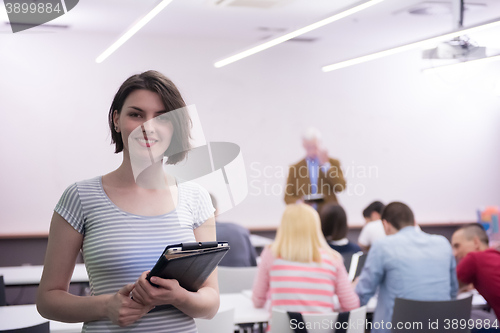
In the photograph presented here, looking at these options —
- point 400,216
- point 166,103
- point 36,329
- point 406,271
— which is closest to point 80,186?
point 166,103

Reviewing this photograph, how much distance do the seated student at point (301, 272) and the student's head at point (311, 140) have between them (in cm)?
362

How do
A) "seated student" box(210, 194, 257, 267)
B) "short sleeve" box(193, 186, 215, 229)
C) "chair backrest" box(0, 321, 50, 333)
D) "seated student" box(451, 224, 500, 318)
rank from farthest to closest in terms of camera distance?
"seated student" box(210, 194, 257, 267) < "seated student" box(451, 224, 500, 318) < "chair backrest" box(0, 321, 50, 333) < "short sleeve" box(193, 186, 215, 229)

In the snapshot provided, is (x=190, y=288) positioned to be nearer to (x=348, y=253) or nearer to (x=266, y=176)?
(x=348, y=253)

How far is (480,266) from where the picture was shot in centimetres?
279

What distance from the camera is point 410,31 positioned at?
5.78 m

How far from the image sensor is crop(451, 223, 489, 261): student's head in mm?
3098

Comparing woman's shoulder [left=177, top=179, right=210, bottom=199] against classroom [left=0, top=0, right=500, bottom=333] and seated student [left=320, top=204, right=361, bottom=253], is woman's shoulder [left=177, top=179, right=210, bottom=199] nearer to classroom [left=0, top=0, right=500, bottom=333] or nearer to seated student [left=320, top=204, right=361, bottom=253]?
classroom [left=0, top=0, right=500, bottom=333]

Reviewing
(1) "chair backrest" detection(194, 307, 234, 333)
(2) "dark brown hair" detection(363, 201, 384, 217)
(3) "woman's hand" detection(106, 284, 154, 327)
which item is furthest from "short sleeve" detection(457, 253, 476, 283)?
(3) "woman's hand" detection(106, 284, 154, 327)

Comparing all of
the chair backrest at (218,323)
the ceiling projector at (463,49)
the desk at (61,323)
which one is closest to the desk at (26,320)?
the desk at (61,323)

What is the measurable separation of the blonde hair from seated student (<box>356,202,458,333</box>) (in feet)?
1.05

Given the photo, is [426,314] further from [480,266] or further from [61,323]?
[61,323]

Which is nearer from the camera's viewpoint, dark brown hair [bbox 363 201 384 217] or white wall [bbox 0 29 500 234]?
dark brown hair [bbox 363 201 384 217]

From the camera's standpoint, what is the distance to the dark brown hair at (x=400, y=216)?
116 inches

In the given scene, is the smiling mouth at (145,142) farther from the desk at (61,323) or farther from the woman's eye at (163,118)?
the desk at (61,323)
